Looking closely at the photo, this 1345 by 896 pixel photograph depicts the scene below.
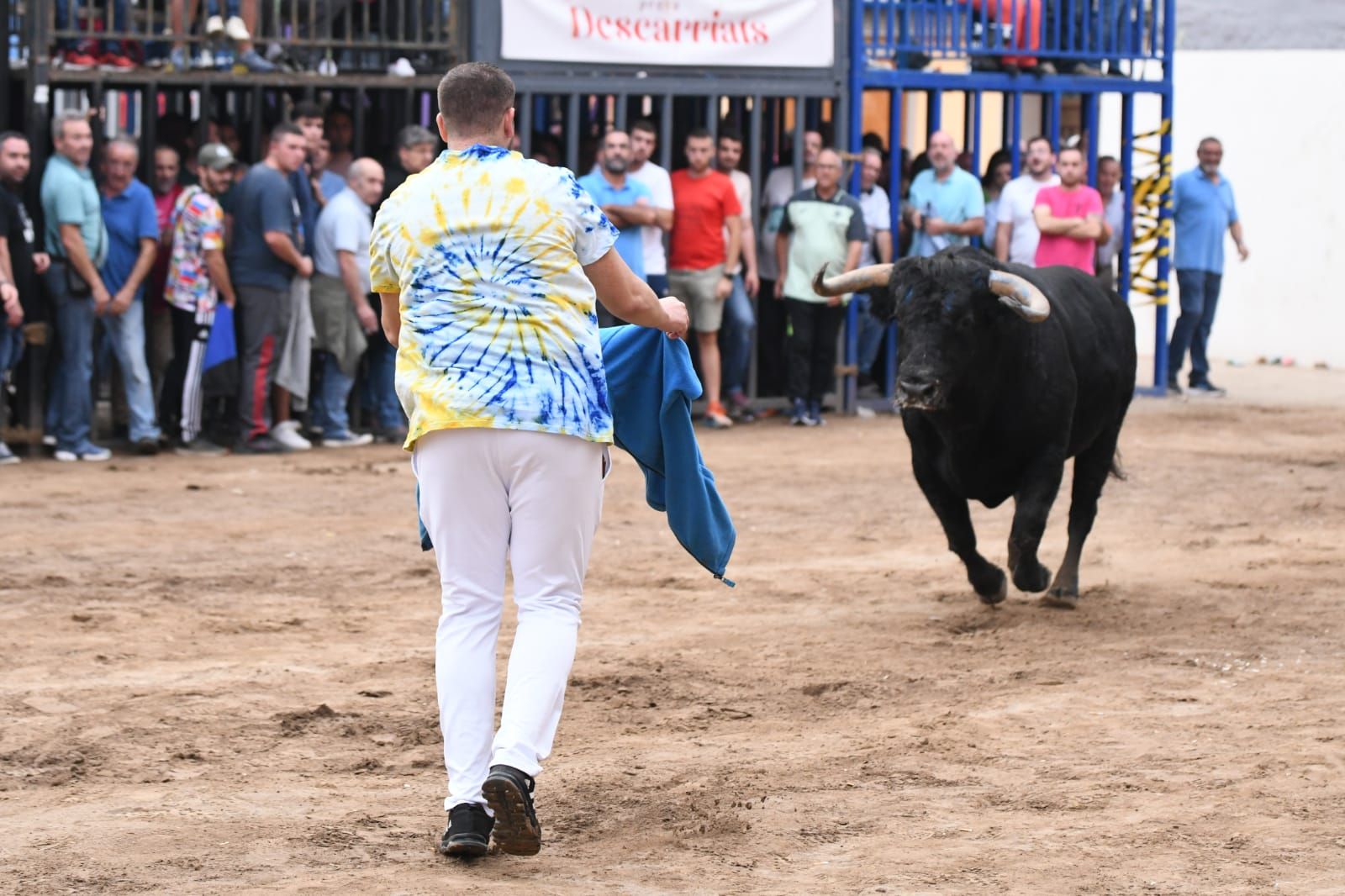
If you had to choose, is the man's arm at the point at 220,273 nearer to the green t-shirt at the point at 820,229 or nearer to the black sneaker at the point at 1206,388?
the green t-shirt at the point at 820,229

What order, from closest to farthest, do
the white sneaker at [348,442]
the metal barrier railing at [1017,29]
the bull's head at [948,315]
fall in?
the bull's head at [948,315] < the white sneaker at [348,442] < the metal barrier railing at [1017,29]

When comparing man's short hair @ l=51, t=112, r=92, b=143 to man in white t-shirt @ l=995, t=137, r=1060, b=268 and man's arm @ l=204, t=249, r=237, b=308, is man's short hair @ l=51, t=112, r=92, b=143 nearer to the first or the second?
man's arm @ l=204, t=249, r=237, b=308

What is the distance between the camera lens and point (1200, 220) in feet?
54.5

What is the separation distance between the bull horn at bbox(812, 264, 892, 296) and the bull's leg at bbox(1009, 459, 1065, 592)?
0.96m

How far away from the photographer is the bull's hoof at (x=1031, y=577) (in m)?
7.61

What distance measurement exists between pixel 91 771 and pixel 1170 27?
12.9m

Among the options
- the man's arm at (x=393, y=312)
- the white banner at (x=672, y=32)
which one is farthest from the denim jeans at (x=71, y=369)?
the man's arm at (x=393, y=312)

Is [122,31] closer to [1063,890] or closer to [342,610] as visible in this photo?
[342,610]

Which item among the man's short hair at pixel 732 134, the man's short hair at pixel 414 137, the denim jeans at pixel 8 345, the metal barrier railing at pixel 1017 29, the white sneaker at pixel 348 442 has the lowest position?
the white sneaker at pixel 348 442

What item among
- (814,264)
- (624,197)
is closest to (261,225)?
(624,197)

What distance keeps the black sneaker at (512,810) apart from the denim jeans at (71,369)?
317 inches

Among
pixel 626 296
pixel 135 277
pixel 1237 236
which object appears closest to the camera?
pixel 626 296

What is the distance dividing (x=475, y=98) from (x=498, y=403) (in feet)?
2.28

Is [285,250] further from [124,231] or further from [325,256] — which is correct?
[124,231]
